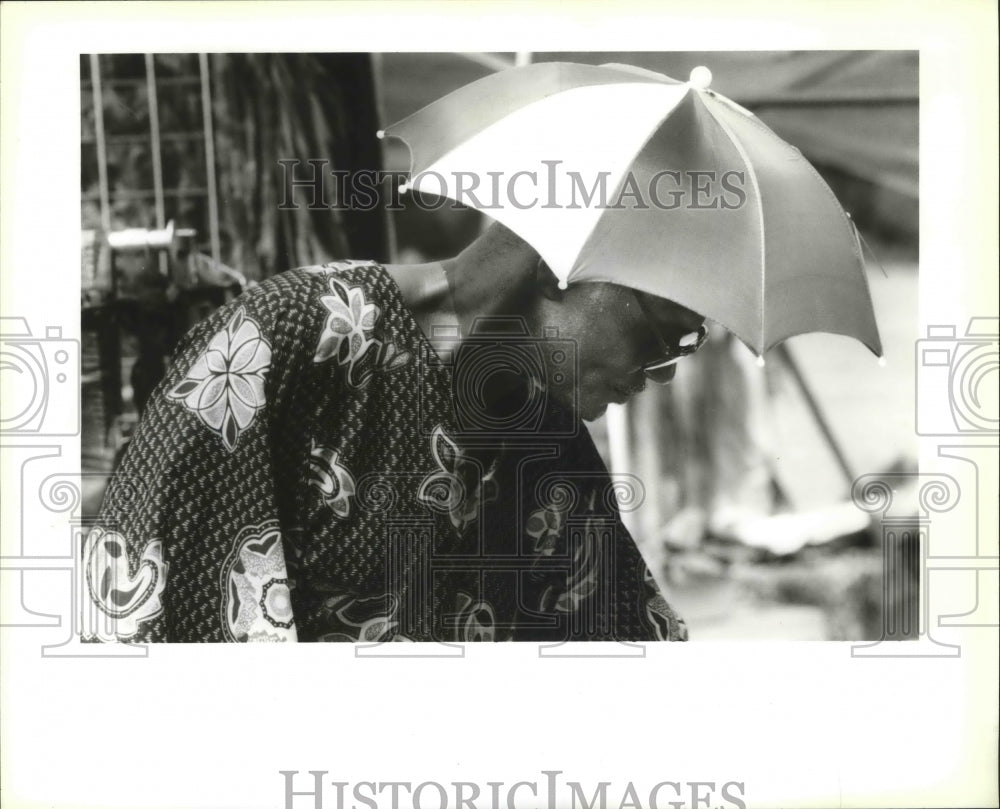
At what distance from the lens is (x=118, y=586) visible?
10.7 ft

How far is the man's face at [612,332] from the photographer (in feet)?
10.7

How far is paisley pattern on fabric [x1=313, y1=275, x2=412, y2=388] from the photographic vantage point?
3.16 m

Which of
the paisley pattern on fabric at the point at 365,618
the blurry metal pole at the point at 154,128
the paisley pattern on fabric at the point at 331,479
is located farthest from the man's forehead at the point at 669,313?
the blurry metal pole at the point at 154,128

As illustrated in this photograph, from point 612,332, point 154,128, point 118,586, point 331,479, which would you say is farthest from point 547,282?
point 118,586

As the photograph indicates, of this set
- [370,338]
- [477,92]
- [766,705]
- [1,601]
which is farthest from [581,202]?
[1,601]

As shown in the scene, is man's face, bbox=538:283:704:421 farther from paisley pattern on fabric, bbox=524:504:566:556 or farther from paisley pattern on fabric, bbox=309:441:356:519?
paisley pattern on fabric, bbox=309:441:356:519

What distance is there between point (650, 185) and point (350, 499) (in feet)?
4.50

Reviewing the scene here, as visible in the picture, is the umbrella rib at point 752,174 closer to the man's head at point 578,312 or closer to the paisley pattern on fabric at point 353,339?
the man's head at point 578,312

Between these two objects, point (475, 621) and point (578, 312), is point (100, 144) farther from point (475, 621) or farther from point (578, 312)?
point (475, 621)

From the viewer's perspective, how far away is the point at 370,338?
3.21 metres

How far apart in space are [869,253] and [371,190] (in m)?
1.65

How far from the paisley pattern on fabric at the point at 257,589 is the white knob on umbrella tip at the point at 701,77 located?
191cm

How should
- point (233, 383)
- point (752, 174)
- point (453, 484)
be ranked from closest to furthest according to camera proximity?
1. point (233, 383)
2. point (752, 174)
3. point (453, 484)

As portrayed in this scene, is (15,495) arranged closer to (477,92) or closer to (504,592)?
(504,592)
